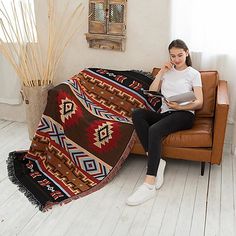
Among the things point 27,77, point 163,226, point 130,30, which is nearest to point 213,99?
point 130,30

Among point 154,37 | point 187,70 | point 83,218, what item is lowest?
point 83,218

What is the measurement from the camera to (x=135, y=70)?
304 cm

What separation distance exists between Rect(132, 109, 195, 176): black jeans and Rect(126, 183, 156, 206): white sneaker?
0.33ft

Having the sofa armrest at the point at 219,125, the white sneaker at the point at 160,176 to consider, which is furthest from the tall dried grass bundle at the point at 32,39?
the sofa armrest at the point at 219,125

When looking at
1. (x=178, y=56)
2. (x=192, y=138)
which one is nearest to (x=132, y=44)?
(x=178, y=56)

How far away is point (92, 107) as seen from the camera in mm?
2756

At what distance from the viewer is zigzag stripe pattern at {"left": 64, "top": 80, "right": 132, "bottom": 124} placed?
8.77 feet

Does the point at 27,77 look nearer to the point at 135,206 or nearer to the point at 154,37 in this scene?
the point at 154,37

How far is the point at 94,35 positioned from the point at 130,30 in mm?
330

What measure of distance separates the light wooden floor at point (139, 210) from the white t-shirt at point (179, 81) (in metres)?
Result: 0.60

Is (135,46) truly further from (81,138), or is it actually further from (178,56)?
(81,138)

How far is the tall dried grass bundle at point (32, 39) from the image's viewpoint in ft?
10.1

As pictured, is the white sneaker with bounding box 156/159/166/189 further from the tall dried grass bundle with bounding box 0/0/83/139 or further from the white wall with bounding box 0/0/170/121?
the tall dried grass bundle with bounding box 0/0/83/139

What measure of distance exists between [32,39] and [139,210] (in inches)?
76.0
